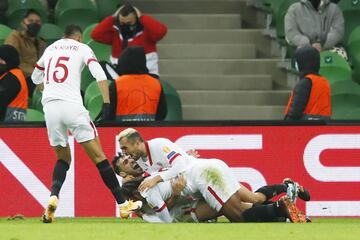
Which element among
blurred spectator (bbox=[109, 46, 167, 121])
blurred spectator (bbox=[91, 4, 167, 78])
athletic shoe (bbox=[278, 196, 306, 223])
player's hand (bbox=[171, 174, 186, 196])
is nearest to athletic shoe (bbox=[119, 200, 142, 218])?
player's hand (bbox=[171, 174, 186, 196])

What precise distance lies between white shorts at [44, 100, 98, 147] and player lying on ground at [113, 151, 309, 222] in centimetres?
44

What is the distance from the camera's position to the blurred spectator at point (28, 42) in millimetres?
17219


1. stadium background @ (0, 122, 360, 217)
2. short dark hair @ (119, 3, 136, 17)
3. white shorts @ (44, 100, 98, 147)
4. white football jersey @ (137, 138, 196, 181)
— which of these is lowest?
stadium background @ (0, 122, 360, 217)

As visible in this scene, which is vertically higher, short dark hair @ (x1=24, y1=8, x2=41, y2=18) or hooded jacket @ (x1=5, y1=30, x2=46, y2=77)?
short dark hair @ (x1=24, y1=8, x2=41, y2=18)

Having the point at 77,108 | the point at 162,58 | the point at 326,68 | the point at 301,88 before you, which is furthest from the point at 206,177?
Result: the point at 162,58

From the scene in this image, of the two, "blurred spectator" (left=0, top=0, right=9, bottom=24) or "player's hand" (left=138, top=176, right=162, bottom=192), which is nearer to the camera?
"player's hand" (left=138, top=176, right=162, bottom=192)

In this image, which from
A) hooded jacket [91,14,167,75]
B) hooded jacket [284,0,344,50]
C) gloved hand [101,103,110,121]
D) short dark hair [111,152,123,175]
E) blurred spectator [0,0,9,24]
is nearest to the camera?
short dark hair [111,152,123,175]

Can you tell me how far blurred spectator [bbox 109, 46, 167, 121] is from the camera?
49.2 ft

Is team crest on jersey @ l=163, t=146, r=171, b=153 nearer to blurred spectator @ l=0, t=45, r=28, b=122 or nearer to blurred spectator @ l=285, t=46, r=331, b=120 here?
blurred spectator @ l=285, t=46, r=331, b=120

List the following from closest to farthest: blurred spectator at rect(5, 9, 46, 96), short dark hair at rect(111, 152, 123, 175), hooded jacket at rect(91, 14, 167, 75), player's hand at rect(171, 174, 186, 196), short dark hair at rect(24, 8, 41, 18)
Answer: player's hand at rect(171, 174, 186, 196) < short dark hair at rect(111, 152, 123, 175) < hooded jacket at rect(91, 14, 167, 75) < blurred spectator at rect(5, 9, 46, 96) < short dark hair at rect(24, 8, 41, 18)

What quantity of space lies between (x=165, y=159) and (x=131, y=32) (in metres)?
4.09
